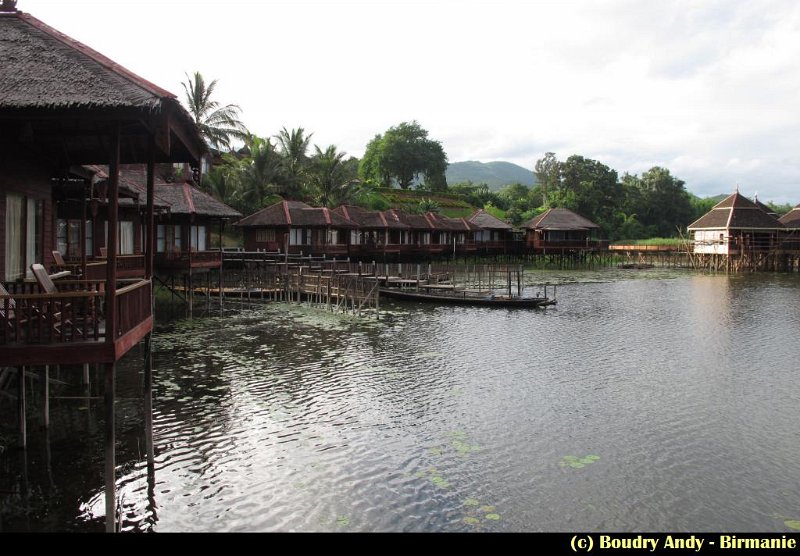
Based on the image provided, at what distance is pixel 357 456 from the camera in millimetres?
12586

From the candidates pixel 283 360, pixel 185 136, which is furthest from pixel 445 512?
pixel 283 360

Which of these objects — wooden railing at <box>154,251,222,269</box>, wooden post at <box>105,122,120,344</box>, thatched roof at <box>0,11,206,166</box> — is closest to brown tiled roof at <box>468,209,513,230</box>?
wooden railing at <box>154,251,222,269</box>

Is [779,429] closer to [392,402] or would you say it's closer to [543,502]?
[543,502]

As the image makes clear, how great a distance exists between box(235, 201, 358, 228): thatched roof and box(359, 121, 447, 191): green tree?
40.5 meters

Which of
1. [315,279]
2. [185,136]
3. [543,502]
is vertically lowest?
[543,502]

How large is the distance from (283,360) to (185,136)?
1095cm

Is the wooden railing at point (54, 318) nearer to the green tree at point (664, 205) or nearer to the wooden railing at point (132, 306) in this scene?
the wooden railing at point (132, 306)

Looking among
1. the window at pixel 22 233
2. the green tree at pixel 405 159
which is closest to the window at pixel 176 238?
the window at pixel 22 233

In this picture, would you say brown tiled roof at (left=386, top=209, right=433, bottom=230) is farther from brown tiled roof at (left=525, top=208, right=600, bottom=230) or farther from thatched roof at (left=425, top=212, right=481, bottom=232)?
brown tiled roof at (left=525, top=208, right=600, bottom=230)

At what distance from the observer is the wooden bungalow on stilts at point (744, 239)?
218 ft

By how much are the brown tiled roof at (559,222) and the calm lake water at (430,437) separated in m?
46.6

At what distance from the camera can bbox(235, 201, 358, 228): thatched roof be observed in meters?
46.4

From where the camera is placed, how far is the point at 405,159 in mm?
90312

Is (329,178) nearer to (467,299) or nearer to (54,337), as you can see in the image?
(467,299)
